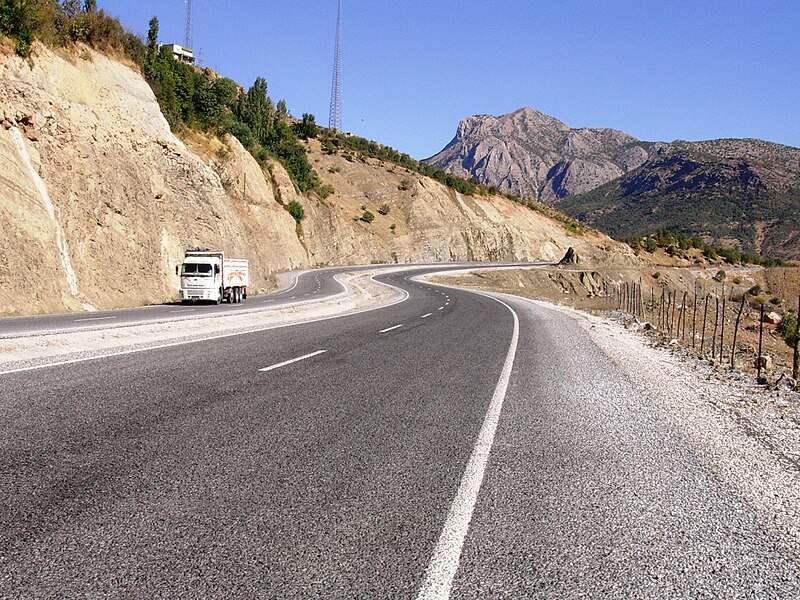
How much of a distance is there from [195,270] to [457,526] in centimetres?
2887

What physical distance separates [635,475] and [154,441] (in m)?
4.31

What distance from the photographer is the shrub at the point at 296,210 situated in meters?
78.6

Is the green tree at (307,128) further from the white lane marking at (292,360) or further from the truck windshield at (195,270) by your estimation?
the white lane marking at (292,360)

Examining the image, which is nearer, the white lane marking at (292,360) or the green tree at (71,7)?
the white lane marking at (292,360)

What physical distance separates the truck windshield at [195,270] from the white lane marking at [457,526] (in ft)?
84.8

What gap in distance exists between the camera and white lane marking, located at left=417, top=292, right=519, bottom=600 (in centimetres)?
356

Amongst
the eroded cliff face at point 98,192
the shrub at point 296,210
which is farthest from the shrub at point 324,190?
the eroded cliff face at point 98,192

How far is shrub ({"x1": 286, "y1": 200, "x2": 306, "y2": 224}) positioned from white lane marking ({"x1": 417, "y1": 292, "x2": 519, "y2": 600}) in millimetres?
73397

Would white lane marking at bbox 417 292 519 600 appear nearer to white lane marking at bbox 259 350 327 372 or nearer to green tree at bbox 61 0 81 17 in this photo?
white lane marking at bbox 259 350 327 372

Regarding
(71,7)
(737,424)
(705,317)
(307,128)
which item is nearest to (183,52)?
(307,128)

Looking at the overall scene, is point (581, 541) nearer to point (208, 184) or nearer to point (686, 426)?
point (686, 426)

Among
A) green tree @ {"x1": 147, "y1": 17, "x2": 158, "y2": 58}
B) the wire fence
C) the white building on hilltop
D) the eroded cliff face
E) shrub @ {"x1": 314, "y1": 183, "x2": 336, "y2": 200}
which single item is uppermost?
the white building on hilltop

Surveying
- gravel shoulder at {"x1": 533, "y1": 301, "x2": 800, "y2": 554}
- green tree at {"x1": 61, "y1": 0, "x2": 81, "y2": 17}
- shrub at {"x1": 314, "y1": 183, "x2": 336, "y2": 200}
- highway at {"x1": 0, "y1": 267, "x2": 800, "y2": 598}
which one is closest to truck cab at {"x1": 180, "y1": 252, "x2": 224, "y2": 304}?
green tree at {"x1": 61, "y1": 0, "x2": 81, "y2": 17}

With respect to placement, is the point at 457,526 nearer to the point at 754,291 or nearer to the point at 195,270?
the point at 195,270
